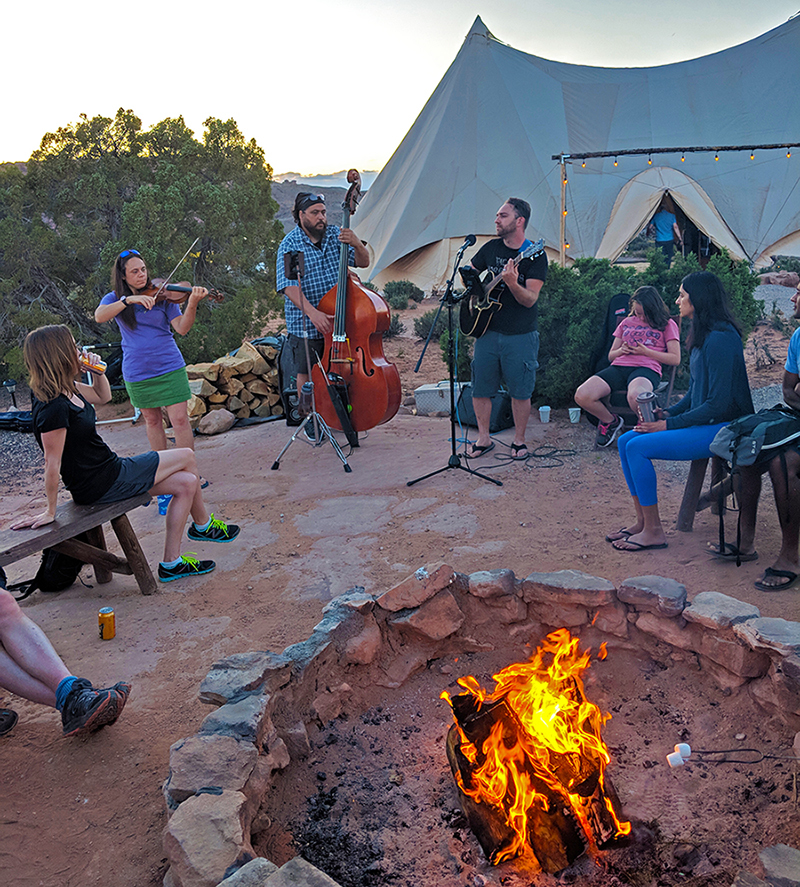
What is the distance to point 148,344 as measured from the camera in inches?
187

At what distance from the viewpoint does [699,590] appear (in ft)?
10.8

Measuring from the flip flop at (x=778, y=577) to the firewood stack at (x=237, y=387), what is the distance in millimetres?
5236

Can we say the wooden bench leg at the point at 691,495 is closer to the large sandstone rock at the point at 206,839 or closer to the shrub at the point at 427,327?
the large sandstone rock at the point at 206,839

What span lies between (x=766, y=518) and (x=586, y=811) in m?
2.73

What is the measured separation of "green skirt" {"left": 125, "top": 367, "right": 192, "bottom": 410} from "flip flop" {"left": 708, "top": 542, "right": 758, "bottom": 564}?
11.5 feet

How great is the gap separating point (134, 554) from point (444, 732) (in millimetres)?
2007

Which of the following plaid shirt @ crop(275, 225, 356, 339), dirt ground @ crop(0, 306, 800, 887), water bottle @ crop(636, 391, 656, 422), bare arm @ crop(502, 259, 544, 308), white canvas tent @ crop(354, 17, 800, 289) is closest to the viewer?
dirt ground @ crop(0, 306, 800, 887)

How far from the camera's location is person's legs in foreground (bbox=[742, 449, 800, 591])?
323 cm

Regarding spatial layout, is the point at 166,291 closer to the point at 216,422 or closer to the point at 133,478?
the point at 133,478

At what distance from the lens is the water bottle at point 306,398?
5.60 meters

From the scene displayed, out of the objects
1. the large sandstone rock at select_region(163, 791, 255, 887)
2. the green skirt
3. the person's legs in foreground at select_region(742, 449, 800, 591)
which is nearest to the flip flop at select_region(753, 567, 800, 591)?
the person's legs in foreground at select_region(742, 449, 800, 591)

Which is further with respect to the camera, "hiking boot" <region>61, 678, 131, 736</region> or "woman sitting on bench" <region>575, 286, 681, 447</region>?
"woman sitting on bench" <region>575, 286, 681, 447</region>

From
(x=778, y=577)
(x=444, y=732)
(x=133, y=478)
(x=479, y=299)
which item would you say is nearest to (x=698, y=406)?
(x=778, y=577)

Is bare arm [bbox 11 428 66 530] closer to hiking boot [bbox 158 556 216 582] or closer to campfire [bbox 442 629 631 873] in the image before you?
hiking boot [bbox 158 556 216 582]
